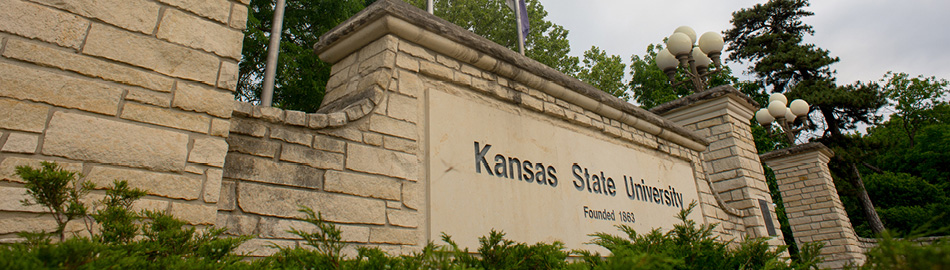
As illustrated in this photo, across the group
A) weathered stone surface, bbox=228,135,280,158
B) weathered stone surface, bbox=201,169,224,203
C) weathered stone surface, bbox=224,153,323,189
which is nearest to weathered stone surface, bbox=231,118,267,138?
weathered stone surface, bbox=228,135,280,158

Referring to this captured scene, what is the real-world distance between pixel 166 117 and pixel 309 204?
92cm

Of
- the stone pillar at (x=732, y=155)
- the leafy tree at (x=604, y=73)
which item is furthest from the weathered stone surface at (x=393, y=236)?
the leafy tree at (x=604, y=73)

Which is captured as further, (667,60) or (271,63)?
(667,60)

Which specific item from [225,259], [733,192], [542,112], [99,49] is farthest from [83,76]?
[733,192]

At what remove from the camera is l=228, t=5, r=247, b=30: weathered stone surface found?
120 inches

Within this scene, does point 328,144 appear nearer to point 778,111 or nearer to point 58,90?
point 58,90

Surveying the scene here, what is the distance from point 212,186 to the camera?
2689 mm

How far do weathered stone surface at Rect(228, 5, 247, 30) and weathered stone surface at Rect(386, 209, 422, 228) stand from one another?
1.45 m

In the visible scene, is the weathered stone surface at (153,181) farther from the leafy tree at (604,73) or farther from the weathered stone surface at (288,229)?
the leafy tree at (604,73)

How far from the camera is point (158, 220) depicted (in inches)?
74.8

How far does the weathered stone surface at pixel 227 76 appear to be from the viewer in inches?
113

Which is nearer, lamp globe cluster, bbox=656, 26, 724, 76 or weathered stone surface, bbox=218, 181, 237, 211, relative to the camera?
weathered stone surface, bbox=218, 181, 237, 211

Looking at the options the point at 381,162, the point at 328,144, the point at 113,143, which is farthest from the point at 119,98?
the point at 381,162

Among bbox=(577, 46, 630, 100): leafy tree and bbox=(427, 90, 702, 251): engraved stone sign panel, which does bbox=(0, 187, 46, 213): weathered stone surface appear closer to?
bbox=(427, 90, 702, 251): engraved stone sign panel
